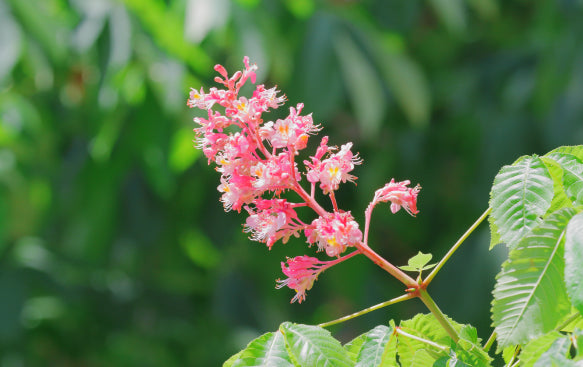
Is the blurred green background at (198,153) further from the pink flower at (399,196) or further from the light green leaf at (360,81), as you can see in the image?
the pink flower at (399,196)

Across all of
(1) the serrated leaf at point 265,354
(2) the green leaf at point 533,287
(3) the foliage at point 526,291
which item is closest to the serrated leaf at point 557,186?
(3) the foliage at point 526,291

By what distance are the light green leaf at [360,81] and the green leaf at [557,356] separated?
2.18 m

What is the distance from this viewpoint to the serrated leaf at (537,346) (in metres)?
0.68

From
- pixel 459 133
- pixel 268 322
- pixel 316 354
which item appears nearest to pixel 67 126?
pixel 268 322

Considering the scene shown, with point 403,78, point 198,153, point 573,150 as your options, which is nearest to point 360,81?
point 403,78

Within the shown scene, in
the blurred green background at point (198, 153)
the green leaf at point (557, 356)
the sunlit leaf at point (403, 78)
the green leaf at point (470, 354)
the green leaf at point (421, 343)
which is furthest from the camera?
the sunlit leaf at point (403, 78)

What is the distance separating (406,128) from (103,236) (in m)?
1.73

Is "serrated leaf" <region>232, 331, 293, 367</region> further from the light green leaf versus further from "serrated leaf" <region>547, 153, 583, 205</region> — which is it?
the light green leaf

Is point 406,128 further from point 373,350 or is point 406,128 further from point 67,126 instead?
point 373,350

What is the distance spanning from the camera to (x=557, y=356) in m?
0.65

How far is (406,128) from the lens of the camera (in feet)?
13.2

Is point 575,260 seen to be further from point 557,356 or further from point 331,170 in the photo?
point 331,170

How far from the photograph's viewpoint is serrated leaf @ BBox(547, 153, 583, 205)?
775 mm

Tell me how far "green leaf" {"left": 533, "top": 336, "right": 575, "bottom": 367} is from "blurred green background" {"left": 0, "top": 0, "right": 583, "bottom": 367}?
5.71 ft
